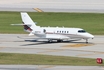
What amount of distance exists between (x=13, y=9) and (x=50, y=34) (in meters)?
44.9

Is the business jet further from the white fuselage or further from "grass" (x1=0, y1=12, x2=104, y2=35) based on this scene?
"grass" (x1=0, y1=12, x2=104, y2=35)

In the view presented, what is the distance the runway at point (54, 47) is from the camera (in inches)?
2087

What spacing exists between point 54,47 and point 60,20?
36889 mm

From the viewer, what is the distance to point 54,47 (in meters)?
60.1

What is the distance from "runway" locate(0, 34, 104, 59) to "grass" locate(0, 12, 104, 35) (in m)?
15.6

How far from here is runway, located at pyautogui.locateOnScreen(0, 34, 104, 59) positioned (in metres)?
53.0

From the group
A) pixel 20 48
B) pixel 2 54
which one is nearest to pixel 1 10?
pixel 20 48

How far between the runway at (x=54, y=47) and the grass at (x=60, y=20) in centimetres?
1556

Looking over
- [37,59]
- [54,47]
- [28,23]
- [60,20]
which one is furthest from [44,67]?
[60,20]
